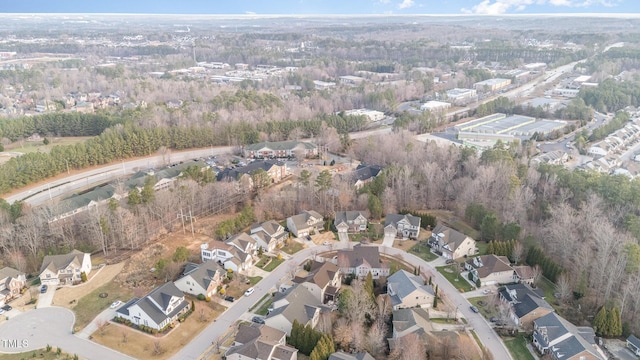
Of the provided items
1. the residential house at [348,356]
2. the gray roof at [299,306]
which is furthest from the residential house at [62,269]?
the residential house at [348,356]

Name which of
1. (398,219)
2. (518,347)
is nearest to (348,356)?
(518,347)

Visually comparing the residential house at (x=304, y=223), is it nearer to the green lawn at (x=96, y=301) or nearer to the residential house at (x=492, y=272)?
the residential house at (x=492, y=272)

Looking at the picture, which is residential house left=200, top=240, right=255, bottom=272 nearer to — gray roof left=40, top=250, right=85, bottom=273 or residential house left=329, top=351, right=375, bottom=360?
gray roof left=40, top=250, right=85, bottom=273

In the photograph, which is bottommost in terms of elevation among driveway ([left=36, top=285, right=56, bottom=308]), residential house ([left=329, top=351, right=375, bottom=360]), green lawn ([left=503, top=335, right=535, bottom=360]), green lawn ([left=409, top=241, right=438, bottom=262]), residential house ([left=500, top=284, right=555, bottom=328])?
green lawn ([left=409, top=241, right=438, bottom=262])

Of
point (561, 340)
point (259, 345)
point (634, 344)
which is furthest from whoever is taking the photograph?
point (634, 344)

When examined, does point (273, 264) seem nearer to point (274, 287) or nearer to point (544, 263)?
point (274, 287)

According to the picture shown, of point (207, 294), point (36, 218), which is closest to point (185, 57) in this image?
point (36, 218)

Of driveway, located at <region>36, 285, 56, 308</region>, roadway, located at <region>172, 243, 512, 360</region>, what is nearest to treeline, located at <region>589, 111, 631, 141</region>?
roadway, located at <region>172, 243, 512, 360</region>
